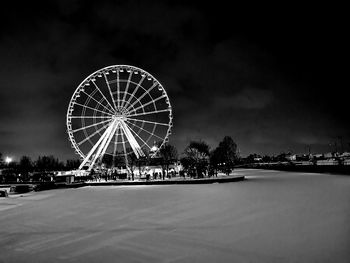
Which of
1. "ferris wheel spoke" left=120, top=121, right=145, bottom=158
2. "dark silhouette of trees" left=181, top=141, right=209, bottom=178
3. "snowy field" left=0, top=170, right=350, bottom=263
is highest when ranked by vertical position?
"ferris wheel spoke" left=120, top=121, right=145, bottom=158

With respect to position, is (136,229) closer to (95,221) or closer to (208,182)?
(95,221)

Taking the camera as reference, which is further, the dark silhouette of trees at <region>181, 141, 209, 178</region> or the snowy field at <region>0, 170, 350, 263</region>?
the dark silhouette of trees at <region>181, 141, 209, 178</region>

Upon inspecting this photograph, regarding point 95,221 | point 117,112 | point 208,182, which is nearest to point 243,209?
point 95,221

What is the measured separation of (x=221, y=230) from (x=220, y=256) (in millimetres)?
1802

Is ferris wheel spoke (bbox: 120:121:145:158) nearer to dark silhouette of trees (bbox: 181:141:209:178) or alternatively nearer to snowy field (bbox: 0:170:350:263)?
dark silhouette of trees (bbox: 181:141:209:178)

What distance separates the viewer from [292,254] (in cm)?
498

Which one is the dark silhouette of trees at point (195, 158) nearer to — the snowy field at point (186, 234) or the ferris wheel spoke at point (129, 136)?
the ferris wheel spoke at point (129, 136)

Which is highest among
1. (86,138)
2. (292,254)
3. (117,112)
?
(117,112)

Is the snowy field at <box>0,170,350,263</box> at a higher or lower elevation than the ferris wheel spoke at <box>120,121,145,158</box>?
lower

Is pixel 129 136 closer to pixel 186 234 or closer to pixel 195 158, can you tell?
pixel 195 158

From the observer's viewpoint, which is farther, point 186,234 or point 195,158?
point 195,158

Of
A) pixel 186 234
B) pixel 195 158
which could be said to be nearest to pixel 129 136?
pixel 195 158

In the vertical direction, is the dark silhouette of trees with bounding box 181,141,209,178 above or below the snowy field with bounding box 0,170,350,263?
above

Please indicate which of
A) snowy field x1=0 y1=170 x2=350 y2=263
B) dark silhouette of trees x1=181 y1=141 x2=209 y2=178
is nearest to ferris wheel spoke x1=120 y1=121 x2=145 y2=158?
dark silhouette of trees x1=181 y1=141 x2=209 y2=178
